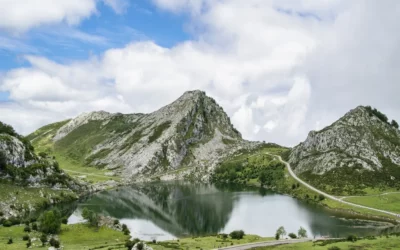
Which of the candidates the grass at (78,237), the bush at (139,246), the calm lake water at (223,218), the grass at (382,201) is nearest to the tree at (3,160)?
the calm lake water at (223,218)

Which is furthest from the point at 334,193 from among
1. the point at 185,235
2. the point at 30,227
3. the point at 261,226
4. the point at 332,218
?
the point at 30,227

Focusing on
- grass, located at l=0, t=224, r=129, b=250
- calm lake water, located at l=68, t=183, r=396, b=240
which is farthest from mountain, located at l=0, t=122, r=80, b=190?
grass, located at l=0, t=224, r=129, b=250

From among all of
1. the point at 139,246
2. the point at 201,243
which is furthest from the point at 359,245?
the point at 139,246

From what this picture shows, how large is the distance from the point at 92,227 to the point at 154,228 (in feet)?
91.7

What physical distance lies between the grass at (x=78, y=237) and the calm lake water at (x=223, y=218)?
11.0m

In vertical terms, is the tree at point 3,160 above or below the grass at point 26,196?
above

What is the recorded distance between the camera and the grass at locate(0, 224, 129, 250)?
95125 millimetres

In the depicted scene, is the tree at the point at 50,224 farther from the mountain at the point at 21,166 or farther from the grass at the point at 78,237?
the mountain at the point at 21,166

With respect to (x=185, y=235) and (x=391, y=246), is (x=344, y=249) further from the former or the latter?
(x=185, y=235)

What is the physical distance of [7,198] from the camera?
157500 mm

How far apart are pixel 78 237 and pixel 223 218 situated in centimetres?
6653

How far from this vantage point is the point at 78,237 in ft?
371

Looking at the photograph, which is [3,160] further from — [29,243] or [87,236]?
[29,243]

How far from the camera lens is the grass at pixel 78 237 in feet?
312
